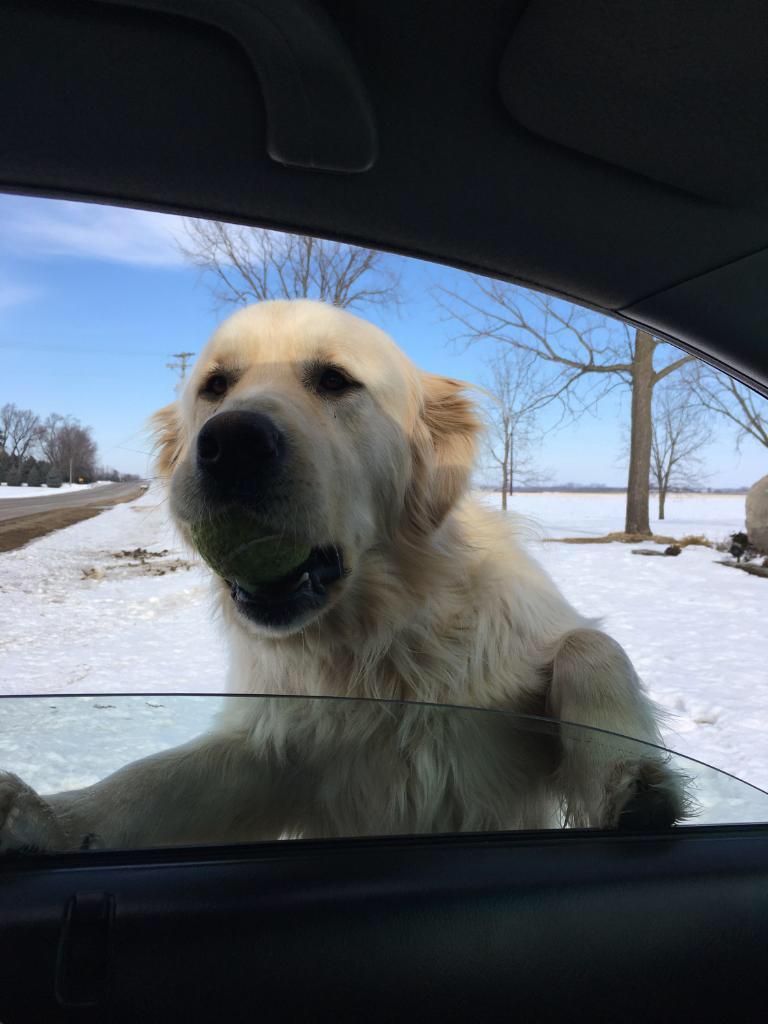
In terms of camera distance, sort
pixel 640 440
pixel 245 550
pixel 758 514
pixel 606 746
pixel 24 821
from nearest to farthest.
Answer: pixel 24 821, pixel 606 746, pixel 245 550, pixel 640 440, pixel 758 514

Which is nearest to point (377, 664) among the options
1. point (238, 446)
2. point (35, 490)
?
point (238, 446)

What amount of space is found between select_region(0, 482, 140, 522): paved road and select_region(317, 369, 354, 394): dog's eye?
222 cm

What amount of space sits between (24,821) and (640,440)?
183 inches

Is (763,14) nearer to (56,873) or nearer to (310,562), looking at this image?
(310,562)

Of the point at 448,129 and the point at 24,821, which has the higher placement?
the point at 448,129

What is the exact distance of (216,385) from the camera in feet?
6.23

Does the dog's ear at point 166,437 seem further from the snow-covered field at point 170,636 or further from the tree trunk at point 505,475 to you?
the tree trunk at point 505,475

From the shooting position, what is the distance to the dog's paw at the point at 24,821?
1.17 meters

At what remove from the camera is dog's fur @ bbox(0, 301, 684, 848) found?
141cm

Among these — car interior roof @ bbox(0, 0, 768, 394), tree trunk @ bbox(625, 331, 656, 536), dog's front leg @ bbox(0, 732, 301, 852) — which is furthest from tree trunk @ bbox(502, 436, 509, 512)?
dog's front leg @ bbox(0, 732, 301, 852)

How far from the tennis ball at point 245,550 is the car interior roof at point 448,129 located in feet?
2.75

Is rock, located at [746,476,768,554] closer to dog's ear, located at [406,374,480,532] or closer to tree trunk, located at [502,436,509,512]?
tree trunk, located at [502,436,509,512]

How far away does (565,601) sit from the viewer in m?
2.03

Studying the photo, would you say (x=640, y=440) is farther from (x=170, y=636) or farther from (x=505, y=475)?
(x=170, y=636)
